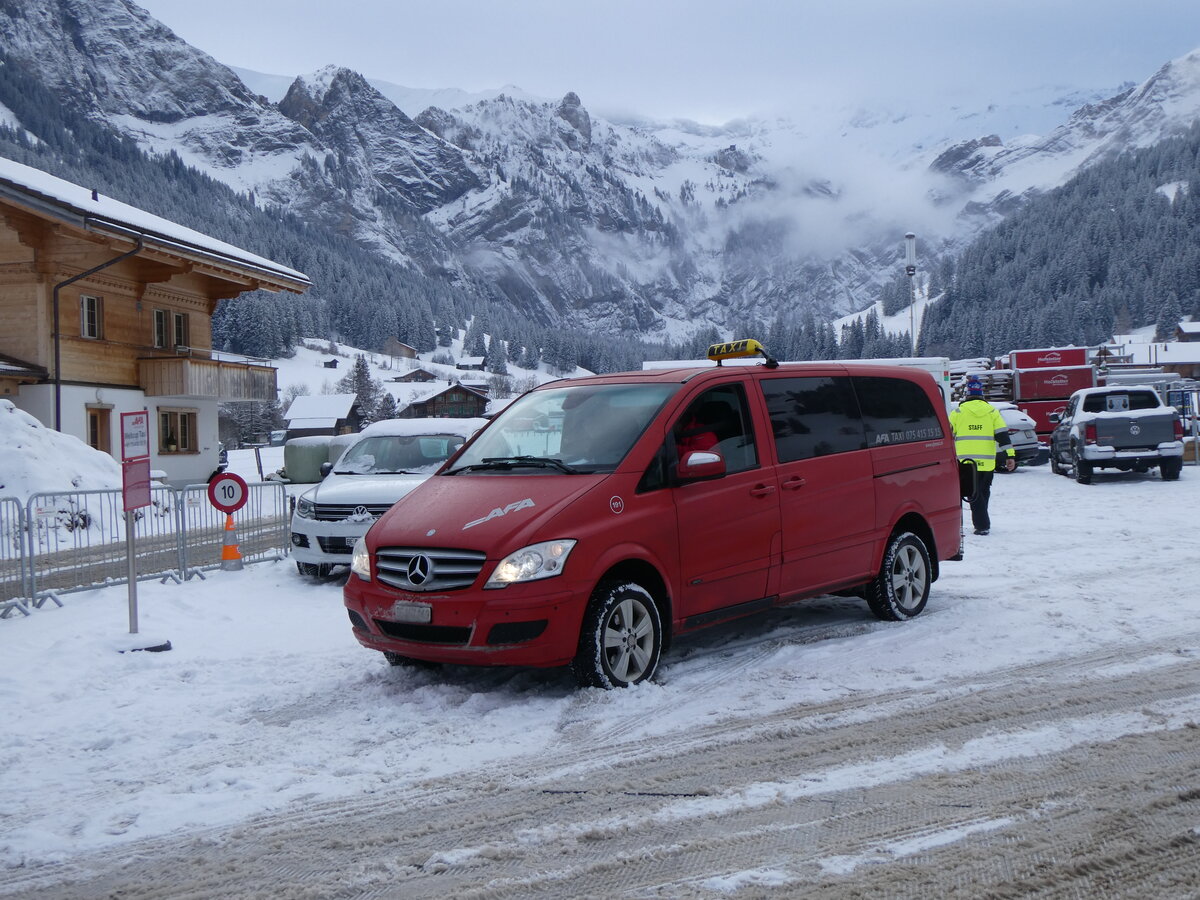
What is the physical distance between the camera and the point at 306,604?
9906 mm

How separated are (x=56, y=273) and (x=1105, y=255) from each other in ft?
497

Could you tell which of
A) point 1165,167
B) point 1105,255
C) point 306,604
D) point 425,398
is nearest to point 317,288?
point 425,398

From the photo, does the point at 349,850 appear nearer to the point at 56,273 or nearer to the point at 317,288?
Answer: the point at 56,273

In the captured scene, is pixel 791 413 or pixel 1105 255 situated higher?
pixel 1105 255

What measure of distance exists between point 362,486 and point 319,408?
87.1 m

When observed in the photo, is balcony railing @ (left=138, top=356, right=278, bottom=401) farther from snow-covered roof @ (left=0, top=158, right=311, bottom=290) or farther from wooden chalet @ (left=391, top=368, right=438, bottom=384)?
wooden chalet @ (left=391, top=368, right=438, bottom=384)

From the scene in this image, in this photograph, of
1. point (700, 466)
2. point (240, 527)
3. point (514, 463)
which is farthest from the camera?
point (240, 527)

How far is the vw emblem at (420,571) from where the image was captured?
573cm

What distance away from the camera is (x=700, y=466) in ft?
20.0

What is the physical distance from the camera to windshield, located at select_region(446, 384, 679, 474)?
6262 millimetres

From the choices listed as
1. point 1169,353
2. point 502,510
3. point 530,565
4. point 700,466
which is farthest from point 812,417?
point 1169,353

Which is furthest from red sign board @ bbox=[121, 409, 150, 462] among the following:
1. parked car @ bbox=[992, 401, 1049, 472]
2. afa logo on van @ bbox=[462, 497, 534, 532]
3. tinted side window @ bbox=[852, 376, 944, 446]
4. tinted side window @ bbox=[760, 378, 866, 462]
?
parked car @ bbox=[992, 401, 1049, 472]

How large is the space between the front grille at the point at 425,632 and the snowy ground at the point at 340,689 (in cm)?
39

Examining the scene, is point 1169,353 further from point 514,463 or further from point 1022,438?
point 514,463
